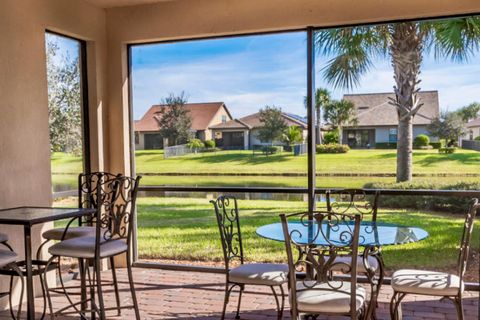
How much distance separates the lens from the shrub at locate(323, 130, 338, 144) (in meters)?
4.69

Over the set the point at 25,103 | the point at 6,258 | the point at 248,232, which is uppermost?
the point at 25,103

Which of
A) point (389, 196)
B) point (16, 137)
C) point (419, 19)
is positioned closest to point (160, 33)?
point (16, 137)

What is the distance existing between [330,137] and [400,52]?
1225mm

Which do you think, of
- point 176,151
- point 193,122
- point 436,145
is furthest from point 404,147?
point 176,151

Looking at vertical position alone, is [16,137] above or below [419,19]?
below

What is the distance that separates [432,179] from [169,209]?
2894 mm

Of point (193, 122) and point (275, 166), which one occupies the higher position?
point (193, 122)

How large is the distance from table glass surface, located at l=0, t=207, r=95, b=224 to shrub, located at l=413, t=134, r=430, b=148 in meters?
3.35

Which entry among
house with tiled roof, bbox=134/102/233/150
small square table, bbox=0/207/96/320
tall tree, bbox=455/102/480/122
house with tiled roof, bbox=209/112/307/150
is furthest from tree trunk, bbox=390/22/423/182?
small square table, bbox=0/207/96/320

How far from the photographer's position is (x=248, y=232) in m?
5.07

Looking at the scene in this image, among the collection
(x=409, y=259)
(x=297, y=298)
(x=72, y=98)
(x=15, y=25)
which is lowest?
(x=409, y=259)

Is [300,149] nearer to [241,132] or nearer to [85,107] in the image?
[241,132]

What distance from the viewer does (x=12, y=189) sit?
3.74 meters

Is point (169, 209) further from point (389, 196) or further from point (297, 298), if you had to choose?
point (297, 298)
